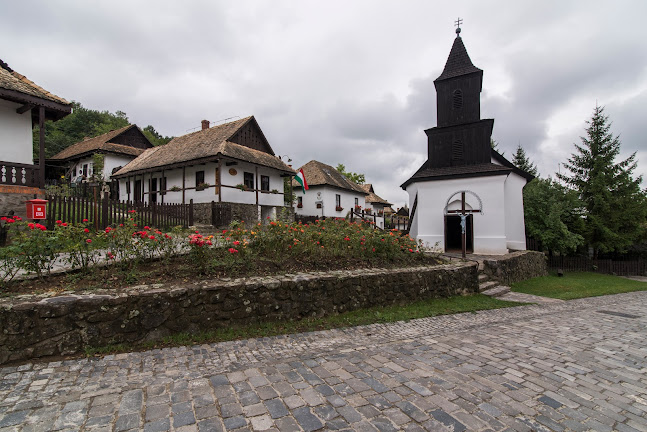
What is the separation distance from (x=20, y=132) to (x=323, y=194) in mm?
20836

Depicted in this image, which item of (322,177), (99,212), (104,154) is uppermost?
(104,154)

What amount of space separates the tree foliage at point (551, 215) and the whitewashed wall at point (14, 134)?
82.2 ft

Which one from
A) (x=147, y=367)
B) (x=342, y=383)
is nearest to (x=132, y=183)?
(x=147, y=367)

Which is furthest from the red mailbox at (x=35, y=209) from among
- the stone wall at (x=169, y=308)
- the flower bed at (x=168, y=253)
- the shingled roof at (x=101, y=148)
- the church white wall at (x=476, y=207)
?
the shingled roof at (x=101, y=148)

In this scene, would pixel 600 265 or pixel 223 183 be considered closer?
pixel 223 183

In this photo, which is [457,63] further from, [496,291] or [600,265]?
[600,265]

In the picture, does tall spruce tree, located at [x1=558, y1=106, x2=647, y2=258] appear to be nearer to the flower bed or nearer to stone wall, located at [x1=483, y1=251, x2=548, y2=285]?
stone wall, located at [x1=483, y1=251, x2=548, y2=285]

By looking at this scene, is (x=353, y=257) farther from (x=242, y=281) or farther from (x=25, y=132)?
(x=25, y=132)

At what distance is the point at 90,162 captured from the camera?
2641cm

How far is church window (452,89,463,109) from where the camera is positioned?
53.6ft

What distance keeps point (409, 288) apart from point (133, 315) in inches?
222

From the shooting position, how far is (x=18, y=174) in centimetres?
984

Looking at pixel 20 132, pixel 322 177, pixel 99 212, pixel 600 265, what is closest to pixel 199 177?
pixel 20 132

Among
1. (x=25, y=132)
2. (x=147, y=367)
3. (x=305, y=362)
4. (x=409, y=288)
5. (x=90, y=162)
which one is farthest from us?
(x=90, y=162)
